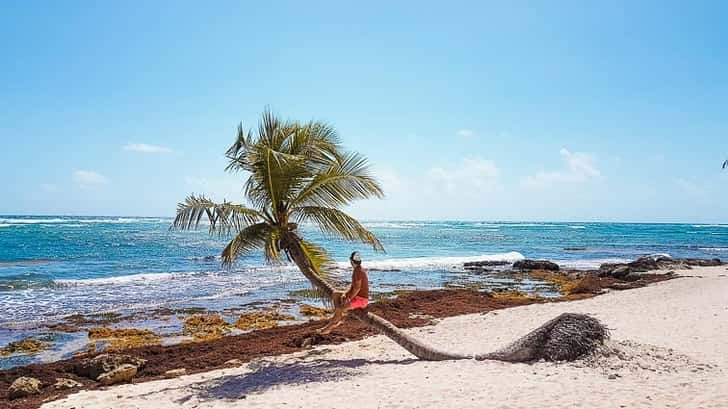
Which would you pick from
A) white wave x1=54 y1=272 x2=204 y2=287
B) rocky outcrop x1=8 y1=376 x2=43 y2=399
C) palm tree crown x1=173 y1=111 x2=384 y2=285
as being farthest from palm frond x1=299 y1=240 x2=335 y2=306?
white wave x1=54 y1=272 x2=204 y2=287

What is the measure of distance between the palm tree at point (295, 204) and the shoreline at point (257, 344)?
85.6 inches

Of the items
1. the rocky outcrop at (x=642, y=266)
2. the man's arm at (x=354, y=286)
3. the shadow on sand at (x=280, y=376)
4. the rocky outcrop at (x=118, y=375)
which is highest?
the man's arm at (x=354, y=286)

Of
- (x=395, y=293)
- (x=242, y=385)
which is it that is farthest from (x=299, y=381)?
(x=395, y=293)

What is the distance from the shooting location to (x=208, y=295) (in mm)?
19922

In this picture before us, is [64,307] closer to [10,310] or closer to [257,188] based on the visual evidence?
[10,310]

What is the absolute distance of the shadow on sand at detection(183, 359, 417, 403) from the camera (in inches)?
302

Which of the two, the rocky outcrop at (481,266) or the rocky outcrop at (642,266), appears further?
the rocky outcrop at (481,266)

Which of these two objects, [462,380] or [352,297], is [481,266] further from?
[462,380]

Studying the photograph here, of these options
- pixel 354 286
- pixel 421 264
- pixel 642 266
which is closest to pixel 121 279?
pixel 421 264

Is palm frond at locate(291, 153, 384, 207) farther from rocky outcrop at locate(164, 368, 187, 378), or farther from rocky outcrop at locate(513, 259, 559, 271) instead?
rocky outcrop at locate(513, 259, 559, 271)

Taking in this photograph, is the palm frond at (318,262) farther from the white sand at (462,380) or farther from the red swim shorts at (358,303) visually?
the white sand at (462,380)

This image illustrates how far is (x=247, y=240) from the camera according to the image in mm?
9125

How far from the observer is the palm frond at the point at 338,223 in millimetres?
9312

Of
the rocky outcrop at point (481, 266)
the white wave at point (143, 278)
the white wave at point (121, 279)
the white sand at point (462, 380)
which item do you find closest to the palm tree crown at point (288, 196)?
the white sand at point (462, 380)
